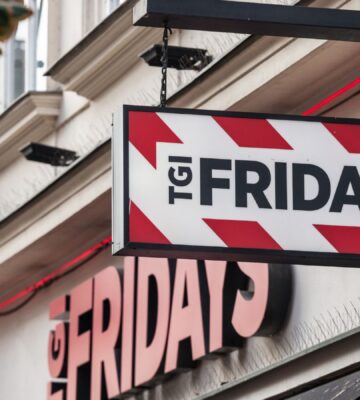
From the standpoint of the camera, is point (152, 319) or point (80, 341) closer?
point (152, 319)

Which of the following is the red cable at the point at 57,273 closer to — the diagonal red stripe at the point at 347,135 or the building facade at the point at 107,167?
the building facade at the point at 107,167

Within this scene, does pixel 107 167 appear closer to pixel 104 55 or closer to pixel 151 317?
pixel 104 55

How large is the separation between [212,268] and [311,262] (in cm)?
512

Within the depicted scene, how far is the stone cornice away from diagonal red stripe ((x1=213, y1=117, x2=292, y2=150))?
606 cm

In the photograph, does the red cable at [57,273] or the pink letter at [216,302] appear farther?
the red cable at [57,273]

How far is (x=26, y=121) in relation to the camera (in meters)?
13.5

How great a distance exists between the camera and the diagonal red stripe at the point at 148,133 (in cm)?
529

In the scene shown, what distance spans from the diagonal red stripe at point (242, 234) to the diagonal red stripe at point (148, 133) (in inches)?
13.2

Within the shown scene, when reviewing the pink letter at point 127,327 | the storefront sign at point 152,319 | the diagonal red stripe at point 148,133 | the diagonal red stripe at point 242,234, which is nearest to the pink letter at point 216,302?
the storefront sign at point 152,319

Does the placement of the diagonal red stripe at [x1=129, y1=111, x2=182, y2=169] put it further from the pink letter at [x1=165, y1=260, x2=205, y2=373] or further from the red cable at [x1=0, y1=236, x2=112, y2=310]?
the red cable at [x1=0, y1=236, x2=112, y2=310]

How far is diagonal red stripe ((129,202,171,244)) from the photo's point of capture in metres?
5.10

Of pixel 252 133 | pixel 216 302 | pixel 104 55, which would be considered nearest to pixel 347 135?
pixel 252 133

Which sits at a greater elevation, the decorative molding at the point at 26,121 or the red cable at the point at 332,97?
the decorative molding at the point at 26,121

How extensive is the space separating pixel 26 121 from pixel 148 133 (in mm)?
8308
